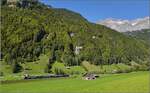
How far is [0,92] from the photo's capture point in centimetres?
4834

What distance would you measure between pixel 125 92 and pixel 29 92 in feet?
48.9

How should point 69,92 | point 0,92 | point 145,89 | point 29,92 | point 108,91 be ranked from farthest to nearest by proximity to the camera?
point 0,92 < point 29,92 < point 69,92 < point 108,91 < point 145,89

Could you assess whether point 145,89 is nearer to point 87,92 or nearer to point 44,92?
point 87,92

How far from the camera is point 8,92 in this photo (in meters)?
47.2

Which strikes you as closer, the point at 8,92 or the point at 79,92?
the point at 79,92

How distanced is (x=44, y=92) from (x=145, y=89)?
14.1 metres

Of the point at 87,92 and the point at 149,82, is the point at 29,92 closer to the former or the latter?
the point at 87,92

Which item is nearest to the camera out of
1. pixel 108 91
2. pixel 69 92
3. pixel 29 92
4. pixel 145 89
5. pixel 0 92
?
pixel 145 89

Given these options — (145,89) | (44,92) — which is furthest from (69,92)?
(145,89)

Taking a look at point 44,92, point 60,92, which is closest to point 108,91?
point 60,92

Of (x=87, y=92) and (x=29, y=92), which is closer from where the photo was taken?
(x=87, y=92)

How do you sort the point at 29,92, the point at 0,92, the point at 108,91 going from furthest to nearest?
1. the point at 0,92
2. the point at 29,92
3. the point at 108,91

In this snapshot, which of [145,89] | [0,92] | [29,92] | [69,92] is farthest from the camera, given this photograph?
[0,92]

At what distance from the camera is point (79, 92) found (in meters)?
39.4
